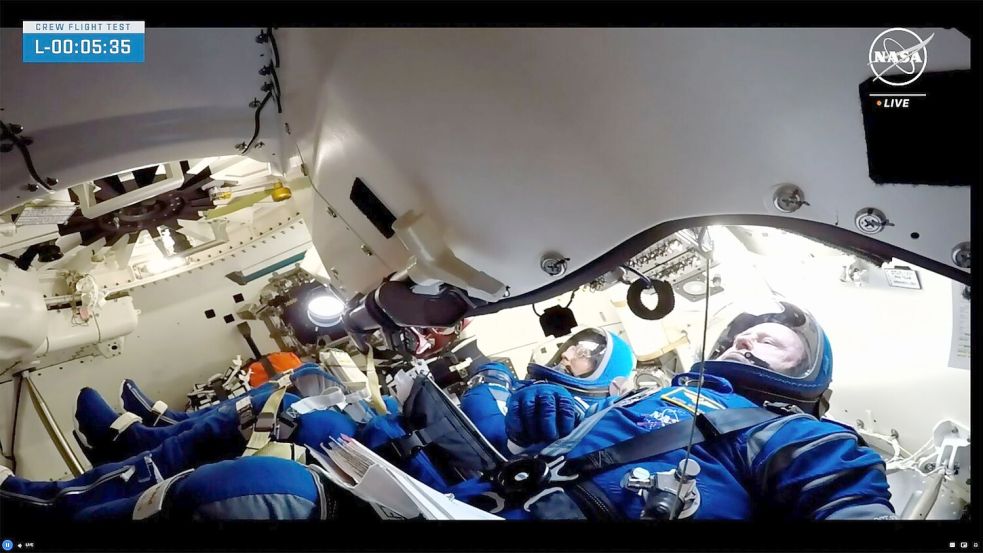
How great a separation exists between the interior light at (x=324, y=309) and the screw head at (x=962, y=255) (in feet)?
9.14

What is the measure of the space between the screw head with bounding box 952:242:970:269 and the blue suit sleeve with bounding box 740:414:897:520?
84cm

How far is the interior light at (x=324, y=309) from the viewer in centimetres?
329

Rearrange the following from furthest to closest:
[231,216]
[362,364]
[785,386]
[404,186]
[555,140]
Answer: [362,364], [231,216], [785,386], [404,186], [555,140]

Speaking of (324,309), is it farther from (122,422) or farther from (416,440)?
(416,440)

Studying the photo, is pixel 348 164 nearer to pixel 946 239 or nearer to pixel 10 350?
pixel 946 239

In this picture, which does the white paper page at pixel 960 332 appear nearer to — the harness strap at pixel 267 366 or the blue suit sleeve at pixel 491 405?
the blue suit sleeve at pixel 491 405

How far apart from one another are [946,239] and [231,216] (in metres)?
3.36

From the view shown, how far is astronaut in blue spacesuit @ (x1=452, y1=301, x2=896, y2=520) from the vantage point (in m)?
1.74

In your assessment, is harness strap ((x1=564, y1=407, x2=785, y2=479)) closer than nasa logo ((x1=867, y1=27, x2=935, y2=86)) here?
No

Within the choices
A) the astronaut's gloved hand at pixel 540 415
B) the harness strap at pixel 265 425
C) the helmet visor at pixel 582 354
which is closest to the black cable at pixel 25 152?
the harness strap at pixel 265 425

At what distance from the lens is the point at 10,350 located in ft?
8.24

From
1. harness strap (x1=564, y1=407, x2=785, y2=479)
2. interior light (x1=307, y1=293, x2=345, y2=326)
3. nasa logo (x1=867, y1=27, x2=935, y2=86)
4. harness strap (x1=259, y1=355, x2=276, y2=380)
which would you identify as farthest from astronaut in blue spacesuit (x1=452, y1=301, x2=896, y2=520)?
harness strap (x1=259, y1=355, x2=276, y2=380)

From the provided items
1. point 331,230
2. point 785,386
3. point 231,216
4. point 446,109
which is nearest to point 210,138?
point 331,230

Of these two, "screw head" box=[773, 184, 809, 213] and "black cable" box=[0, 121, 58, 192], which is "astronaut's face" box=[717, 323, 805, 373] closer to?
"screw head" box=[773, 184, 809, 213]
